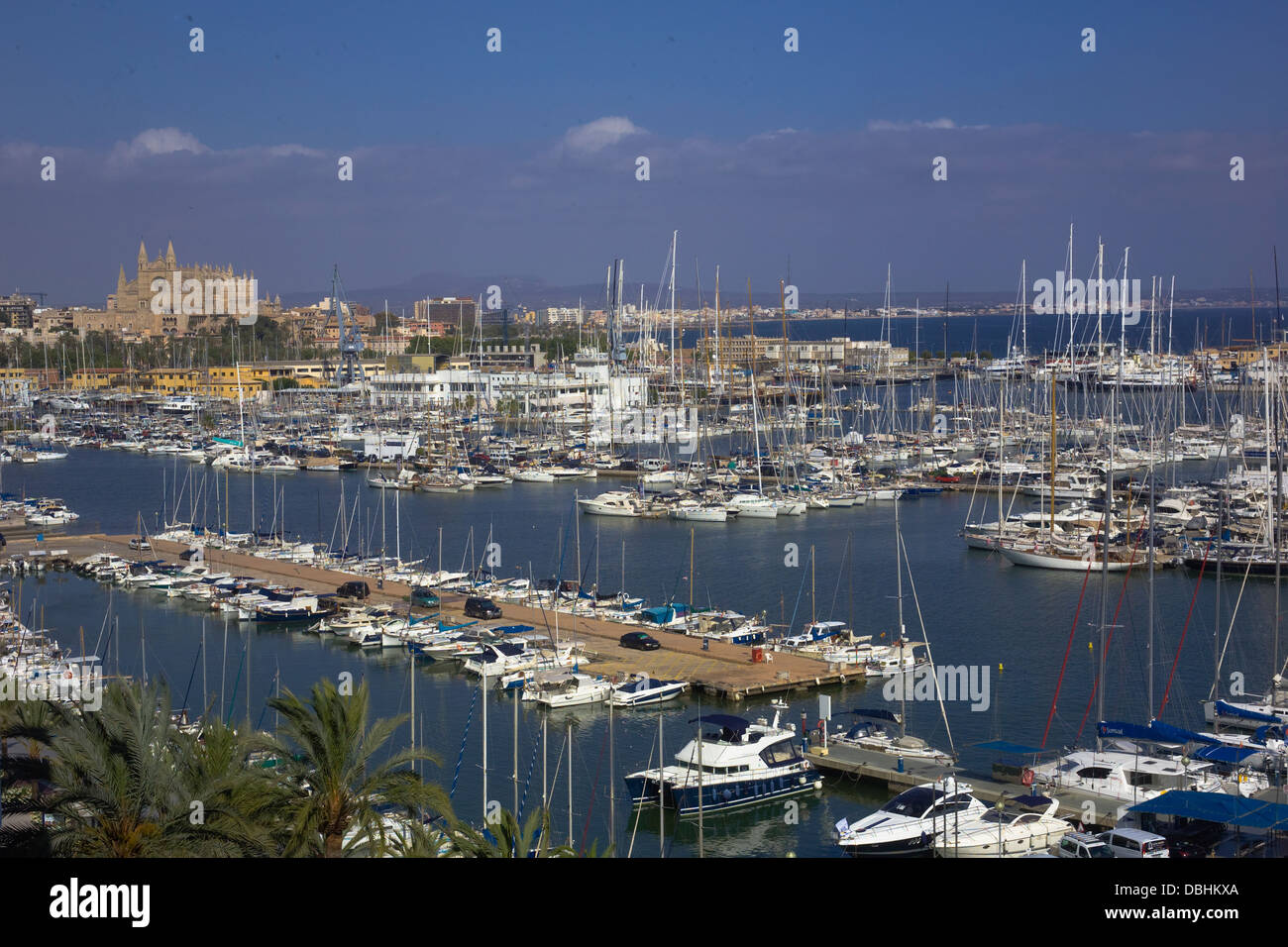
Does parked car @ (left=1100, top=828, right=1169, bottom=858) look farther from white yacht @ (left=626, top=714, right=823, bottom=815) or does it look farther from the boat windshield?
white yacht @ (left=626, top=714, right=823, bottom=815)

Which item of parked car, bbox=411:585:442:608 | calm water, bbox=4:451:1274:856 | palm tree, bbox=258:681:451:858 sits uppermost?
palm tree, bbox=258:681:451:858

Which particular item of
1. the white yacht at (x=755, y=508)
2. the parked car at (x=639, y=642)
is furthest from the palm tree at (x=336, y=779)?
the white yacht at (x=755, y=508)

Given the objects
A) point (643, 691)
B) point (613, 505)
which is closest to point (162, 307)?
point (613, 505)

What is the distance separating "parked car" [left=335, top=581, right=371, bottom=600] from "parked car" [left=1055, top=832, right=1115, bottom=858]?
11.0 meters

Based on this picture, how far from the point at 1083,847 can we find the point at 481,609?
30.4 feet

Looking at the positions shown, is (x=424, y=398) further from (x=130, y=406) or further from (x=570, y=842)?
(x=570, y=842)

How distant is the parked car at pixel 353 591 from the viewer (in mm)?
17297

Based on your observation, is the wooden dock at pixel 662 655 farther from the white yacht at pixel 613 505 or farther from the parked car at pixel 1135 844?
the white yacht at pixel 613 505

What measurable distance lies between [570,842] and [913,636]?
7.68 metres

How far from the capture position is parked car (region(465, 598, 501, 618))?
52.5 feet

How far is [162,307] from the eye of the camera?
70.7 metres

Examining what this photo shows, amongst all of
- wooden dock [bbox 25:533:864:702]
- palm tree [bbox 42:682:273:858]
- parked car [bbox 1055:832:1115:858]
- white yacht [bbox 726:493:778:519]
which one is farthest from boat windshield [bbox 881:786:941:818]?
white yacht [bbox 726:493:778:519]

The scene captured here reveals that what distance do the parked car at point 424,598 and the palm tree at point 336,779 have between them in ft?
32.9

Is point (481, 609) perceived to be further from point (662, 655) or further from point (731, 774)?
point (731, 774)
